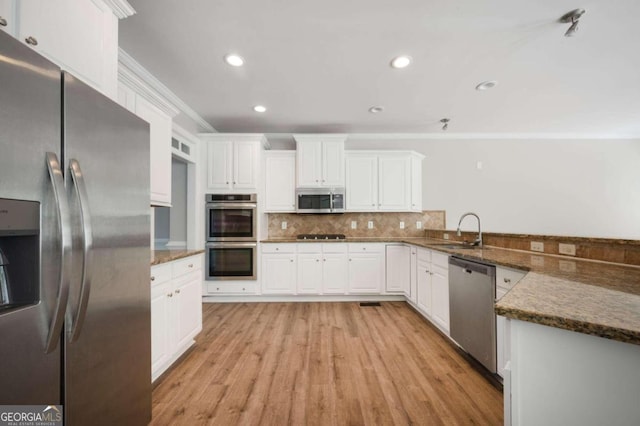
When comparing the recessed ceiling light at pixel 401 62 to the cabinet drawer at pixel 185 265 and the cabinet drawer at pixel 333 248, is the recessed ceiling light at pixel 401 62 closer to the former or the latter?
the cabinet drawer at pixel 333 248

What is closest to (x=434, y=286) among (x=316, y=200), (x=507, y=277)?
(x=507, y=277)

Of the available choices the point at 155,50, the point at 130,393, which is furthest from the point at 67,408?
the point at 155,50

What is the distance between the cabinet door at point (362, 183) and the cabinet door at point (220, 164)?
1.80m

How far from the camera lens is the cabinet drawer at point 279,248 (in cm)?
347

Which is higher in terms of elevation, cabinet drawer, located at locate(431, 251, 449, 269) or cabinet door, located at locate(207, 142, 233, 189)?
cabinet door, located at locate(207, 142, 233, 189)

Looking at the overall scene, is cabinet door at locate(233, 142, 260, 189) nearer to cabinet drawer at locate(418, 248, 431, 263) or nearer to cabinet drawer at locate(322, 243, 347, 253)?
cabinet drawer at locate(322, 243, 347, 253)

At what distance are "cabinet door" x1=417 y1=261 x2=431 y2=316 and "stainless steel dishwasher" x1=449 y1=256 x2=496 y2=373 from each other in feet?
1.63

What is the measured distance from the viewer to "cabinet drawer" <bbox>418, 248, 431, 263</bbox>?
2.76 m

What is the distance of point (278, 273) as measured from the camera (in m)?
3.45

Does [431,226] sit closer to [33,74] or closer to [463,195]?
[463,195]

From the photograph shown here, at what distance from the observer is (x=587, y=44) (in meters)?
2.01

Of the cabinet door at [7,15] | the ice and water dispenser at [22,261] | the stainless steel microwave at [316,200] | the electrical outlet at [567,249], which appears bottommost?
the electrical outlet at [567,249]

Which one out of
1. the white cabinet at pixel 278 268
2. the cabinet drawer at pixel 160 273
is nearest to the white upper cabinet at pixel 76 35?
the cabinet drawer at pixel 160 273

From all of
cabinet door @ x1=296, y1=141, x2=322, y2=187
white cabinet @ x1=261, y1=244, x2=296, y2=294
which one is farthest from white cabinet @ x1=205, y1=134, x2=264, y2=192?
white cabinet @ x1=261, y1=244, x2=296, y2=294
